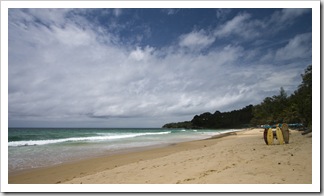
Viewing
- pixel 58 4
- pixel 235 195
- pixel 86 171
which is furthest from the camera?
pixel 86 171

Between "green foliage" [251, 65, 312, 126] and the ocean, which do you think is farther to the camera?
the ocean

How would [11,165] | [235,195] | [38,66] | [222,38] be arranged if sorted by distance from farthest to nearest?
1. [11,165]
2. [222,38]
3. [38,66]
4. [235,195]

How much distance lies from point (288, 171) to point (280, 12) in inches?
123

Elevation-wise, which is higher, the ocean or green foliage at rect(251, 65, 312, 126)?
green foliage at rect(251, 65, 312, 126)

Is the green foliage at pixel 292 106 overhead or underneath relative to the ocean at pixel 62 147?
overhead

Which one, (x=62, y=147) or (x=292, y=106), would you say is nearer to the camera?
(x=62, y=147)

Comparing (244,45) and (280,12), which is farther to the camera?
(244,45)

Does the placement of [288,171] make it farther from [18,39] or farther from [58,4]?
[18,39]

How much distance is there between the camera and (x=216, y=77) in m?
5.59

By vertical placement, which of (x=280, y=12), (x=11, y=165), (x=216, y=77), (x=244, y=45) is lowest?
(x=11, y=165)

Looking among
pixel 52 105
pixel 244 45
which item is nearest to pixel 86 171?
pixel 52 105

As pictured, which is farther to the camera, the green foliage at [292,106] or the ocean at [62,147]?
the ocean at [62,147]

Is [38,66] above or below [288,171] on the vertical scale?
above

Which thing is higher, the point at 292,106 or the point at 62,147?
the point at 292,106
